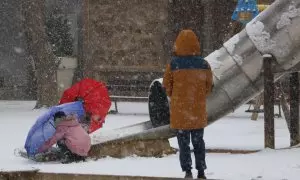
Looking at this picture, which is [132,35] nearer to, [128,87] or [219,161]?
[128,87]

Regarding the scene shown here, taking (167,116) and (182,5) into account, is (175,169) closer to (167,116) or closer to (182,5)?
(167,116)

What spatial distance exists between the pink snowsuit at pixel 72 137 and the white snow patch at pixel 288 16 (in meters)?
2.75

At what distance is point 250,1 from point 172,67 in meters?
6.33

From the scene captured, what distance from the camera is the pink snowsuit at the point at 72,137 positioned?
7.82 m

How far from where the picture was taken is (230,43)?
8055 millimetres

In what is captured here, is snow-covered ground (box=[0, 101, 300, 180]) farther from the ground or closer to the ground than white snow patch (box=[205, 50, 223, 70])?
closer to the ground

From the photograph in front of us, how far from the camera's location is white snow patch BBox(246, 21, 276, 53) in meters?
7.86

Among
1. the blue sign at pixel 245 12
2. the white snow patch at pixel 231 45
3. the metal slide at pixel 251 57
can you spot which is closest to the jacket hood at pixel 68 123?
the metal slide at pixel 251 57

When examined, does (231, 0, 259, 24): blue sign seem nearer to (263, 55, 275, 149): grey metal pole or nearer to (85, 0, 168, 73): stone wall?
(263, 55, 275, 149): grey metal pole

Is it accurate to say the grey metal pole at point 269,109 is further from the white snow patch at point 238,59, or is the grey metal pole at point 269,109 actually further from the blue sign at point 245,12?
the blue sign at point 245,12

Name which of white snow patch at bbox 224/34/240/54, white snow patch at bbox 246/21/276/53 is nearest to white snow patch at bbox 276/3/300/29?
white snow patch at bbox 246/21/276/53

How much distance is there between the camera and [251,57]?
7.89m

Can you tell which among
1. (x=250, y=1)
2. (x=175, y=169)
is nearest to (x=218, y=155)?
(x=175, y=169)

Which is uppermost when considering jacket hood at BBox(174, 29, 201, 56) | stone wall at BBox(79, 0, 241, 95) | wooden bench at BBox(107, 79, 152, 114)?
jacket hood at BBox(174, 29, 201, 56)
